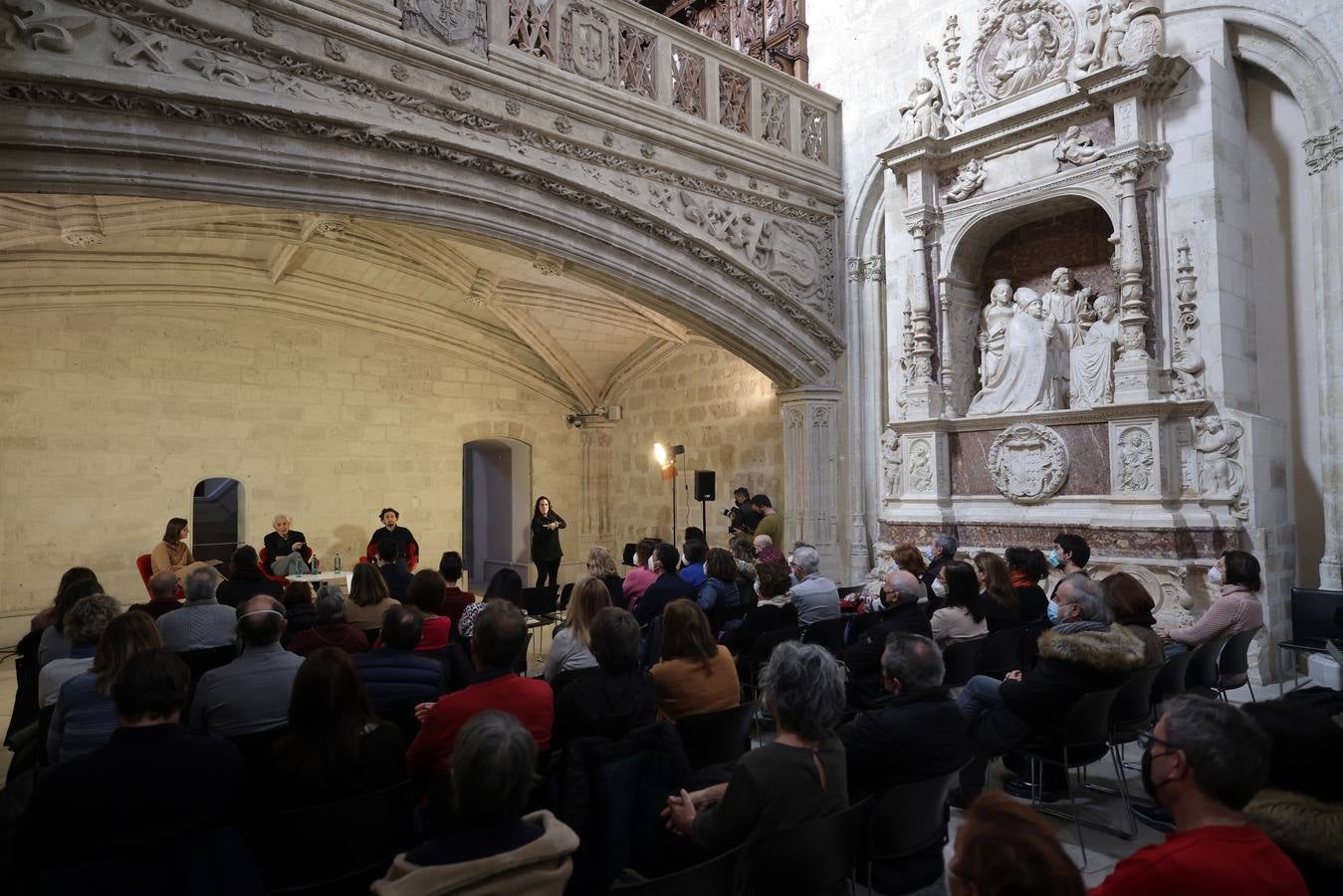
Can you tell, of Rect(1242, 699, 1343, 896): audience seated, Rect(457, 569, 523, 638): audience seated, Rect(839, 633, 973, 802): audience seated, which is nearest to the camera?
Rect(1242, 699, 1343, 896): audience seated

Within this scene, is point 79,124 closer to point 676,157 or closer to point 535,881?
point 676,157

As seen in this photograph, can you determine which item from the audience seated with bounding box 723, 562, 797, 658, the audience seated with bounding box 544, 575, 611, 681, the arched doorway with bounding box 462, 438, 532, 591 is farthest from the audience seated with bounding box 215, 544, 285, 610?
the arched doorway with bounding box 462, 438, 532, 591

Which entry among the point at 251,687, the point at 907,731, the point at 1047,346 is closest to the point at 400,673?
the point at 251,687

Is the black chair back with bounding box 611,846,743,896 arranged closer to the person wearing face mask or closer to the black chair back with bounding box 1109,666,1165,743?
the black chair back with bounding box 1109,666,1165,743

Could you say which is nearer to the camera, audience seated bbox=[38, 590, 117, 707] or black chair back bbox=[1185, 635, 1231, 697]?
audience seated bbox=[38, 590, 117, 707]

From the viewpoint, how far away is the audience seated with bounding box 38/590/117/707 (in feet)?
10.1

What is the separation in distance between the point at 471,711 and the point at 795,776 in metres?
1.01

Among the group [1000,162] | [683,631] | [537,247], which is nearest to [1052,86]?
[1000,162]

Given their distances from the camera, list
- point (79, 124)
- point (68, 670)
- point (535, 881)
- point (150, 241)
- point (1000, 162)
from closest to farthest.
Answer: point (535, 881) < point (68, 670) < point (79, 124) < point (1000, 162) < point (150, 241)

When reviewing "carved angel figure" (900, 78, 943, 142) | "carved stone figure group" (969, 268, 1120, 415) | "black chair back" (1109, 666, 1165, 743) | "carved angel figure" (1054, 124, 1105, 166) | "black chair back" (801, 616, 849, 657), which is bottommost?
"black chair back" (1109, 666, 1165, 743)

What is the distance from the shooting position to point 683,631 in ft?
10.4

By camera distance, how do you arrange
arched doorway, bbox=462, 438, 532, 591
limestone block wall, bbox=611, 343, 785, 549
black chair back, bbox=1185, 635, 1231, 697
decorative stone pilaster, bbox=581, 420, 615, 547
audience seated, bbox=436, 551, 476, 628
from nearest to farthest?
black chair back, bbox=1185, 635, 1231, 697 < audience seated, bbox=436, 551, 476, 628 < limestone block wall, bbox=611, 343, 785, 549 < arched doorway, bbox=462, 438, 532, 591 < decorative stone pilaster, bbox=581, 420, 615, 547

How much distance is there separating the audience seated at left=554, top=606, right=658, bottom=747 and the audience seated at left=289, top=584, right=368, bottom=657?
4.20 ft

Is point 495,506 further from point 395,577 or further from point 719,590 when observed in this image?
point 719,590
